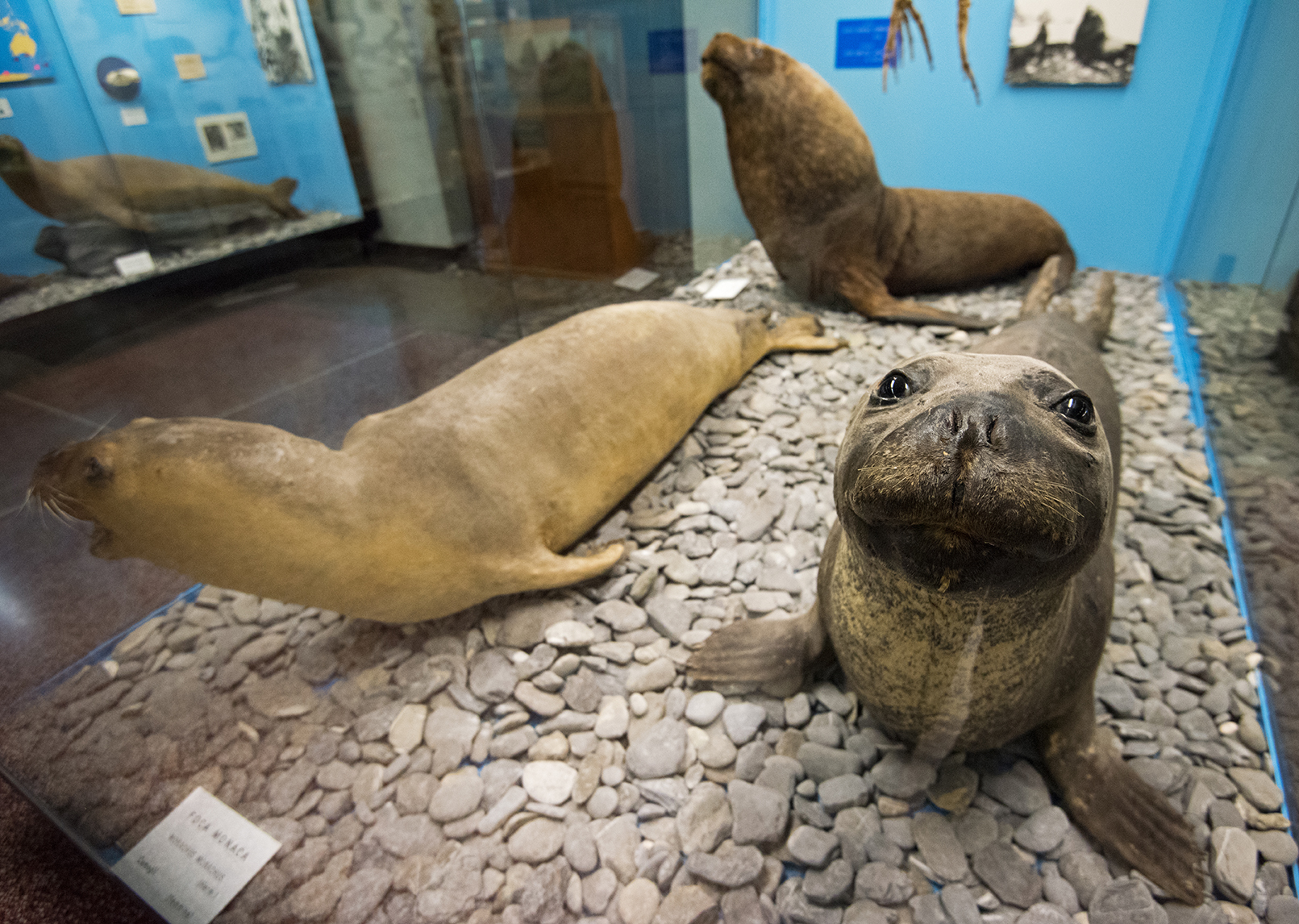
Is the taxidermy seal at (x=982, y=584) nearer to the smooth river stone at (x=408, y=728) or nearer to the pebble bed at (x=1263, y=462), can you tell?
the pebble bed at (x=1263, y=462)

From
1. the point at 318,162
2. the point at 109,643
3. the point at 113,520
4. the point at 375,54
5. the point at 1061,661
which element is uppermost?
the point at 375,54

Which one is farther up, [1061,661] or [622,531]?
[1061,661]

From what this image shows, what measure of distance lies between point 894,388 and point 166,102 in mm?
1966

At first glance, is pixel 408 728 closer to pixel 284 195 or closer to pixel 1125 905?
pixel 1125 905

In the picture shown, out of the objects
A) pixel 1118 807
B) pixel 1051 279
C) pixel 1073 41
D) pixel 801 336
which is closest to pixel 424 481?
pixel 1118 807

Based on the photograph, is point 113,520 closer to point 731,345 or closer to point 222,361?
point 222,361

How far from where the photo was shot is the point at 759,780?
1.44m

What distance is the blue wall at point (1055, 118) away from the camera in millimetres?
2545

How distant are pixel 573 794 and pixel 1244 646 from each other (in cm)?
170

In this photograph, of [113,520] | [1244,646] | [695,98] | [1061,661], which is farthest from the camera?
[695,98]

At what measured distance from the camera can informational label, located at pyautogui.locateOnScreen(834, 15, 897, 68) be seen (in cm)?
232

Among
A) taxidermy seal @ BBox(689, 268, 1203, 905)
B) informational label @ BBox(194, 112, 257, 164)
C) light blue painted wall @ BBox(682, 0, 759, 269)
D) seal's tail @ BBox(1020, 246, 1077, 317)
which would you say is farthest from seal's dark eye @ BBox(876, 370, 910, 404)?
light blue painted wall @ BBox(682, 0, 759, 269)

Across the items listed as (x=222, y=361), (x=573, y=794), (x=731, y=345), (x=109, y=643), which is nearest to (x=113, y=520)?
(x=109, y=643)

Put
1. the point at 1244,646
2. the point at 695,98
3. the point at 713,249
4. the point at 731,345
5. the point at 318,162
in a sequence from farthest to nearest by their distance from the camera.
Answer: the point at 713,249 → the point at 695,98 → the point at 731,345 → the point at 318,162 → the point at 1244,646
